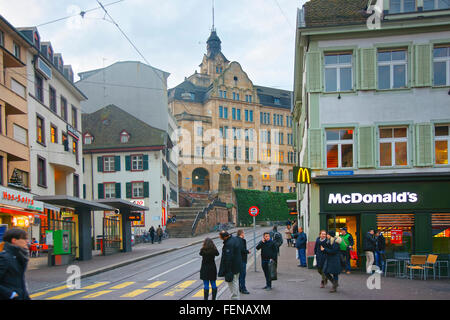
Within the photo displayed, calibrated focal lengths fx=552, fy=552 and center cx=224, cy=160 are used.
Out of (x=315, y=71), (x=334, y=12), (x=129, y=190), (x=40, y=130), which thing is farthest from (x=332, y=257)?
(x=129, y=190)

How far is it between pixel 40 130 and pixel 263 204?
48516 millimetres

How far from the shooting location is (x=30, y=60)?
35.1 meters

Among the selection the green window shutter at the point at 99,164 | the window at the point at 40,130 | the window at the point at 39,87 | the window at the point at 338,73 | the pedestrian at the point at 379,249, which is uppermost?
the window at the point at 39,87

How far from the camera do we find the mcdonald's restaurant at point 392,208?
20281mm

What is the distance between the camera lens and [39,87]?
3675cm

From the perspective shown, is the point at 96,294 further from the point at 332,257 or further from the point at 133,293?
Answer: the point at 332,257

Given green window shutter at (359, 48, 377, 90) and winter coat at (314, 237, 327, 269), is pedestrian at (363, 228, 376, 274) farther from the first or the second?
green window shutter at (359, 48, 377, 90)

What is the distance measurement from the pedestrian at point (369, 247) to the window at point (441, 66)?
6.42 metres

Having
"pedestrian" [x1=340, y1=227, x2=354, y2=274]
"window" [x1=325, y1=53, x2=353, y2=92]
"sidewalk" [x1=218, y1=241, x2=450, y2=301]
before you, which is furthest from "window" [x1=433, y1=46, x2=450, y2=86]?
"sidewalk" [x1=218, y1=241, x2=450, y2=301]

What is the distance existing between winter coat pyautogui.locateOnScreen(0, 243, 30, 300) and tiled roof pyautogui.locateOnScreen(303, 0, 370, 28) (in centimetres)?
1629

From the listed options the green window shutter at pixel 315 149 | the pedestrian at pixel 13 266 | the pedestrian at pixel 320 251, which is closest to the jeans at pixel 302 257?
the green window shutter at pixel 315 149

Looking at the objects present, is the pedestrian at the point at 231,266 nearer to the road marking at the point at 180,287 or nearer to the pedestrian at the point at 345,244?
the road marking at the point at 180,287
